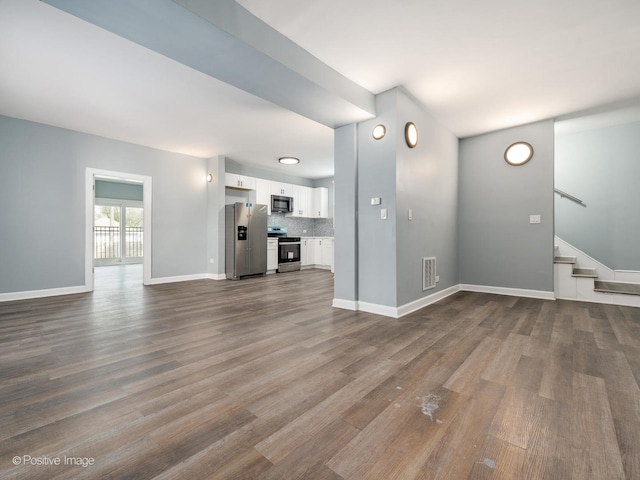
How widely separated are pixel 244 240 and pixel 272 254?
1.01m

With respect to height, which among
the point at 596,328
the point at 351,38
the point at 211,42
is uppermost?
the point at 351,38

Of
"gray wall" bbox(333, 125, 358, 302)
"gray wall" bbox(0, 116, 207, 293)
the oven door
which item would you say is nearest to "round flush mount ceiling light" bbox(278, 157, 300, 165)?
the oven door

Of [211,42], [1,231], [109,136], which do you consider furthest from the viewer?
[109,136]

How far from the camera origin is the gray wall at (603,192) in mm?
4297

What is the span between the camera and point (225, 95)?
3.42m

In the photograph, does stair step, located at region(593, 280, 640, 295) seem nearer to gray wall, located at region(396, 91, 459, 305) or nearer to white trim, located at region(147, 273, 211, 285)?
gray wall, located at region(396, 91, 459, 305)

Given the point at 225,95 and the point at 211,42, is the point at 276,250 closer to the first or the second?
the point at 225,95

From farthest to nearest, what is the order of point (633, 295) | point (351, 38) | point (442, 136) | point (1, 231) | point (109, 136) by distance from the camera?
point (109, 136) → point (442, 136) → point (1, 231) → point (633, 295) → point (351, 38)

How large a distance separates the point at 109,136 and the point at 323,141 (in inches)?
144

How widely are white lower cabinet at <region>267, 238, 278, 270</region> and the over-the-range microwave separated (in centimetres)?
87

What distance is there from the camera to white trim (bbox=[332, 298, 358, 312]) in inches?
139

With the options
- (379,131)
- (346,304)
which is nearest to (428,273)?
(346,304)

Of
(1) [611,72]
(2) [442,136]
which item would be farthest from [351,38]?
(1) [611,72]

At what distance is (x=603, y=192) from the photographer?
4.53m
